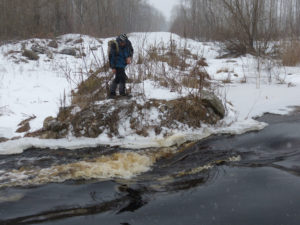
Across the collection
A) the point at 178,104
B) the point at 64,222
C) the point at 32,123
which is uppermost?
the point at 178,104

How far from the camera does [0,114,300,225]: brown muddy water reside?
2627mm

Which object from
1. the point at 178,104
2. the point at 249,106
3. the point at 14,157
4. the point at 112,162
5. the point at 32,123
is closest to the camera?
the point at 112,162

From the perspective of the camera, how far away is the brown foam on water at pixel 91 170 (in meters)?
3.42

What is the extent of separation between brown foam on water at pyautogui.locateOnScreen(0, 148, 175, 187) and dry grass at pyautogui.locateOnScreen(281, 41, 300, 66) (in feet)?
27.5

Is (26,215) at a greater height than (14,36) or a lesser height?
lesser

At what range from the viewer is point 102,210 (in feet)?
9.00

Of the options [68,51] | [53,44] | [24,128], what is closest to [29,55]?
[68,51]

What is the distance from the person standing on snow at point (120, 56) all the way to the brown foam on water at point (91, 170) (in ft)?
5.97

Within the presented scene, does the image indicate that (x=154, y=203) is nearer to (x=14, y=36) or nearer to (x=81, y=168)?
(x=81, y=168)

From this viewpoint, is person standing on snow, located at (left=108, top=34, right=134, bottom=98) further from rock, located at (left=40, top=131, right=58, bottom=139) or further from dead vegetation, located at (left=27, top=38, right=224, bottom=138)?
rock, located at (left=40, top=131, right=58, bottom=139)

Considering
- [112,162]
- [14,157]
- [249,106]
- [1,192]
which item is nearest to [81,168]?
[112,162]

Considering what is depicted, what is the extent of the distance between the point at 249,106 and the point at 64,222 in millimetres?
5157

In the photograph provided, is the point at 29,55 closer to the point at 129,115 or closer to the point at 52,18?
the point at 52,18

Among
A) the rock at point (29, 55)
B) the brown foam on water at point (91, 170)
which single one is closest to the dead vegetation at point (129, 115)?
the brown foam on water at point (91, 170)
